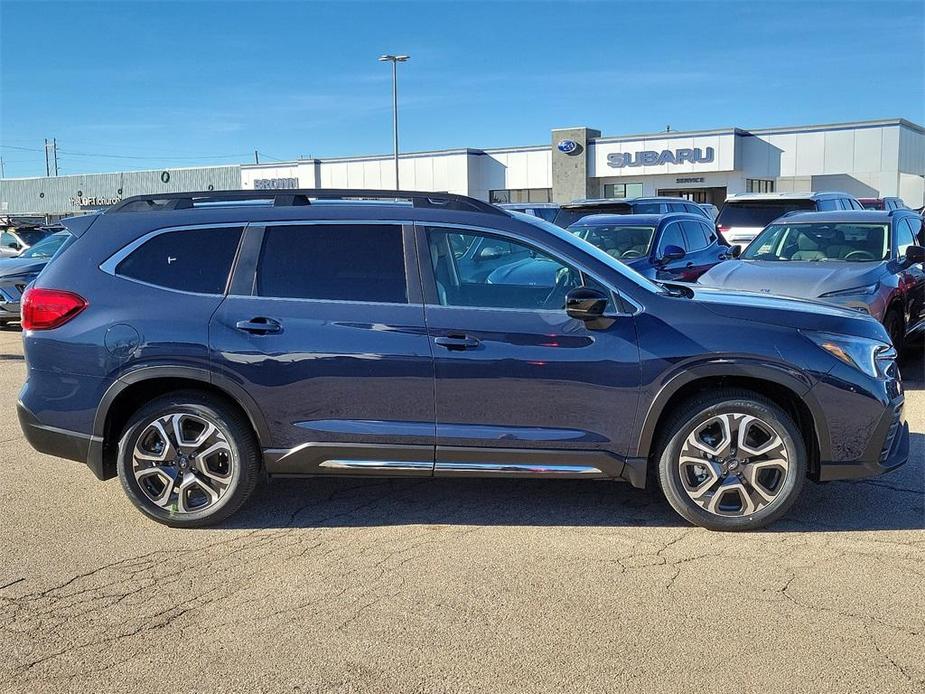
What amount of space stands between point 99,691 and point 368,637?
3.35 feet

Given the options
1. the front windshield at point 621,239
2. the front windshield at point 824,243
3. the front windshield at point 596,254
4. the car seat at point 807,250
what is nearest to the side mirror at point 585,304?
the front windshield at point 596,254

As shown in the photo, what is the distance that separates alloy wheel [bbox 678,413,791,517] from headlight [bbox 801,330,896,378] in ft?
1.74

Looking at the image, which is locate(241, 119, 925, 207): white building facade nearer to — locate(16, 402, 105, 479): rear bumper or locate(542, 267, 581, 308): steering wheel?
locate(542, 267, 581, 308): steering wheel

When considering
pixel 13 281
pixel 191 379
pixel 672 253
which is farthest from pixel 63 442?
pixel 13 281

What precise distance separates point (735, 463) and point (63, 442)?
370cm

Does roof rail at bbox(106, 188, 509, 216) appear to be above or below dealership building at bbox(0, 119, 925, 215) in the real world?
below

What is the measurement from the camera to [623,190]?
47.0m

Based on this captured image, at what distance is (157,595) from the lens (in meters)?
4.01

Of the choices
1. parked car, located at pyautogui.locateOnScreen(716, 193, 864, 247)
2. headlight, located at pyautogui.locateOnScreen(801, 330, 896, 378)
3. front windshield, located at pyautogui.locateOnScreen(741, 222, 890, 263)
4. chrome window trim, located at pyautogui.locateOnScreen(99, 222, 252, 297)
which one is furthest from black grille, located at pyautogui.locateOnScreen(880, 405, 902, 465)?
parked car, located at pyautogui.locateOnScreen(716, 193, 864, 247)

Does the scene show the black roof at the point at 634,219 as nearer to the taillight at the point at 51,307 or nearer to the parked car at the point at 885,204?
the taillight at the point at 51,307

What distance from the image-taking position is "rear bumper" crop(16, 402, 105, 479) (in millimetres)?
4836

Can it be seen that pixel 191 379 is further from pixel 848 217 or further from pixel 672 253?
pixel 848 217

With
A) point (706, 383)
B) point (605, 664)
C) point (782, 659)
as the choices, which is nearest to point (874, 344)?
point (706, 383)

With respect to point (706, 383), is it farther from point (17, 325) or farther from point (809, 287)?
point (17, 325)
